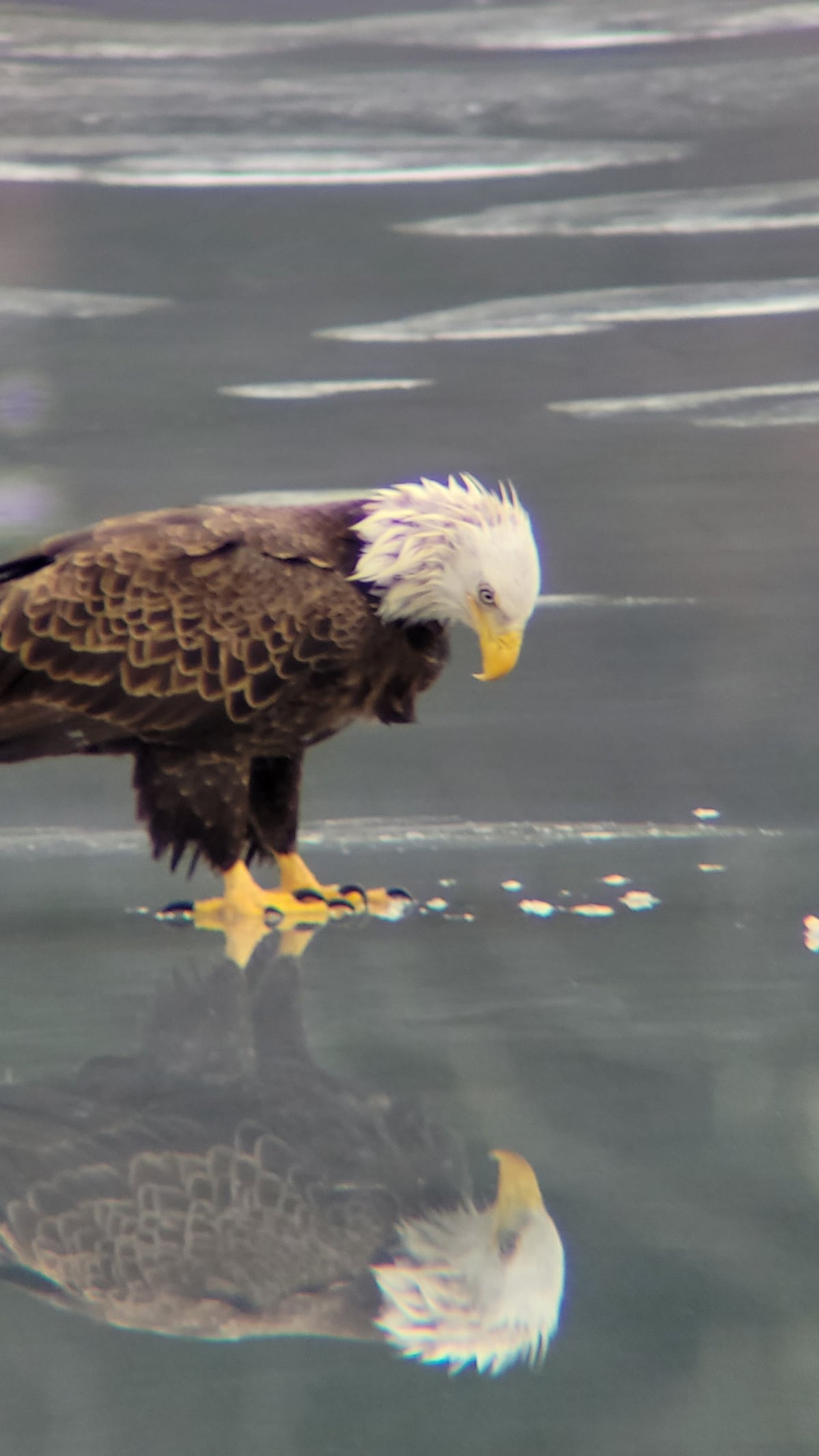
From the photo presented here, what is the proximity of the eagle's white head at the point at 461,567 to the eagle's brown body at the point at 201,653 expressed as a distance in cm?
6

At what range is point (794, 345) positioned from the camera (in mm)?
6320

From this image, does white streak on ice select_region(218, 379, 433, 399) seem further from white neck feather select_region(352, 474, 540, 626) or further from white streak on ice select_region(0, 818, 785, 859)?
white neck feather select_region(352, 474, 540, 626)

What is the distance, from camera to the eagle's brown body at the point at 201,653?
3.18m

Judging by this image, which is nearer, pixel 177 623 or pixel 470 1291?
pixel 470 1291

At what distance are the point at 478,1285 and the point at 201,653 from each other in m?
1.28

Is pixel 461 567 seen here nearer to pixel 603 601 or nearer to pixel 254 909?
pixel 254 909

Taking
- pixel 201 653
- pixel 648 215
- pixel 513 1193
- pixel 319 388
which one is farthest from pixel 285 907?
pixel 648 215

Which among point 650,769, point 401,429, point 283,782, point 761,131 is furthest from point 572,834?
point 761,131

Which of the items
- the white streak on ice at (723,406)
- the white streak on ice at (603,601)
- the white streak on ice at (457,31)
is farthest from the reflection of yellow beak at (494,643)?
the white streak on ice at (457,31)

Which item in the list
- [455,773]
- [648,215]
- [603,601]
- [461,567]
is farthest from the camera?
[648,215]

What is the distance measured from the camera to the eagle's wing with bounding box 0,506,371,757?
3172 mm

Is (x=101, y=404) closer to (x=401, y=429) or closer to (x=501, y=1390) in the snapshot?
(x=401, y=429)

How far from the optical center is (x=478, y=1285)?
2217 mm

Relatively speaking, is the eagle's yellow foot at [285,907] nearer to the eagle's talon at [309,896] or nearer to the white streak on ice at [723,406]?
the eagle's talon at [309,896]
